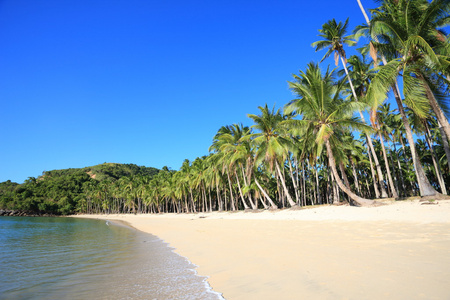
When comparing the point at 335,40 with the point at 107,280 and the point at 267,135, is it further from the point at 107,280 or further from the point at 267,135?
the point at 107,280

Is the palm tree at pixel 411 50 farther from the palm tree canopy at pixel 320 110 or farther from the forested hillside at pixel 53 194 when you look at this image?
the forested hillside at pixel 53 194

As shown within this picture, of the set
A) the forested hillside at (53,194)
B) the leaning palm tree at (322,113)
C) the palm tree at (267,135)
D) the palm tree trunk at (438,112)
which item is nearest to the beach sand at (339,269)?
the palm tree trunk at (438,112)

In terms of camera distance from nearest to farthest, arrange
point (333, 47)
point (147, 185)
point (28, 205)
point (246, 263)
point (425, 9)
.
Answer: point (246, 263), point (425, 9), point (333, 47), point (147, 185), point (28, 205)

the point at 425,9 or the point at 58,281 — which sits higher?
the point at 425,9

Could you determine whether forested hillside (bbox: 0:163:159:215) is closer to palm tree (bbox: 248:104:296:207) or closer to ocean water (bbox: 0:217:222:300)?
palm tree (bbox: 248:104:296:207)

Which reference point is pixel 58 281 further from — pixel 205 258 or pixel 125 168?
pixel 125 168

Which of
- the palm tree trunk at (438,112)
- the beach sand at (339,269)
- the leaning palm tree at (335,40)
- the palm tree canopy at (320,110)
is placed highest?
the leaning palm tree at (335,40)

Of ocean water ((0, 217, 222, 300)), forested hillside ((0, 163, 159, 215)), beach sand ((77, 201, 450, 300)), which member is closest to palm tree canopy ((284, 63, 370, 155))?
beach sand ((77, 201, 450, 300))

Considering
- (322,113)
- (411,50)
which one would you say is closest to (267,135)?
(322,113)

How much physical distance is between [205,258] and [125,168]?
16923 cm

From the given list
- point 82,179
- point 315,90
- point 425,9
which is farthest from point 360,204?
point 82,179

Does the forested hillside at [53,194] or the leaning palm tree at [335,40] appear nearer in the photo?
the leaning palm tree at [335,40]

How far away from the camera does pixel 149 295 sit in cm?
→ 376

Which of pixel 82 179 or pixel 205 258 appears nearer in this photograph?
pixel 205 258
